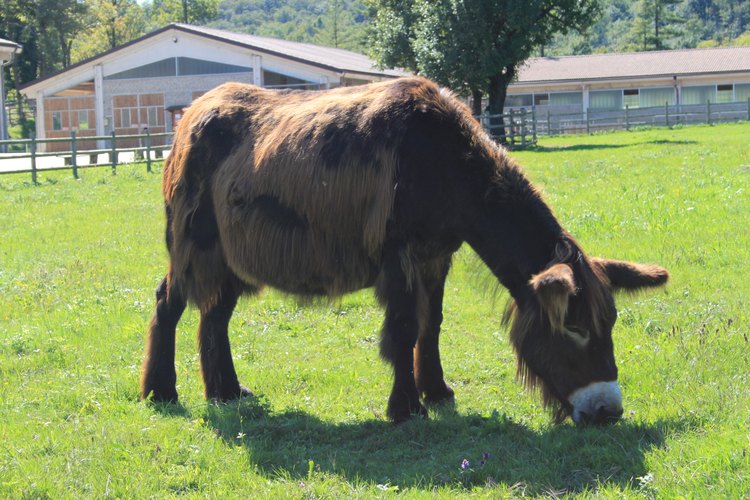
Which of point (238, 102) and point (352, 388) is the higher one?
point (238, 102)

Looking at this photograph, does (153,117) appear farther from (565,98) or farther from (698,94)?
(698,94)

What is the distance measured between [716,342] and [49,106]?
47.0 meters

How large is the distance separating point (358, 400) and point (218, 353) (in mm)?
1187

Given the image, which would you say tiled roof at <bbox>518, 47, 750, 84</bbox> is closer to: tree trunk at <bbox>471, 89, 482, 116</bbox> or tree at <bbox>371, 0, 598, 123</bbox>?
tree trunk at <bbox>471, 89, 482, 116</bbox>

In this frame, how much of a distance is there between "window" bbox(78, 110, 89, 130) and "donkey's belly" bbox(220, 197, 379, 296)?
1752 inches

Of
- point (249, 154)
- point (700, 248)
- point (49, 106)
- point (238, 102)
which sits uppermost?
point (49, 106)

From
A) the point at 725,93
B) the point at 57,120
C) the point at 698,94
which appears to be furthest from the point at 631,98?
the point at 57,120

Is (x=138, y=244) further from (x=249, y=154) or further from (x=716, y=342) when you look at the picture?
(x=716, y=342)

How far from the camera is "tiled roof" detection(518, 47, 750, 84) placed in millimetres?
51781

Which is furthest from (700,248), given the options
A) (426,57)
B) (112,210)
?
(426,57)

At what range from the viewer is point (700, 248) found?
32.3ft

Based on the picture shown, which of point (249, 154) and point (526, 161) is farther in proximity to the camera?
point (526, 161)

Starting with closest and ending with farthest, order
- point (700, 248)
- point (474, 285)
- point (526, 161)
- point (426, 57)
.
Result: point (474, 285) → point (700, 248) → point (526, 161) → point (426, 57)

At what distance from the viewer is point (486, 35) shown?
34844mm
